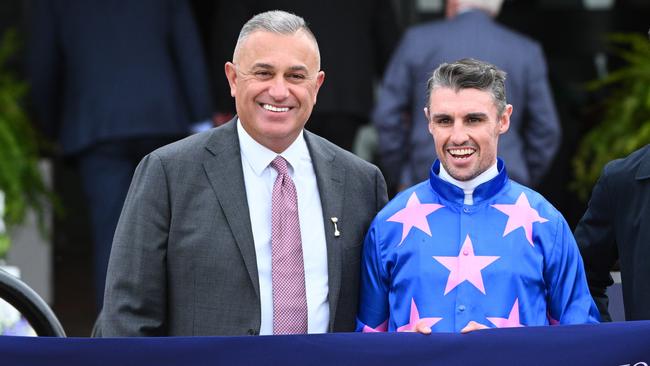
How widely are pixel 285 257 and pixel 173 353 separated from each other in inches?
21.7

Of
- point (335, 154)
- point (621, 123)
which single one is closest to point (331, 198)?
point (335, 154)

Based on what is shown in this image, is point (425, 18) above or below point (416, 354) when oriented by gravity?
above

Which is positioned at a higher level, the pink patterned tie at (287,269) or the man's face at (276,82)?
the man's face at (276,82)

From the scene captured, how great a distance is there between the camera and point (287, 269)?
4355 millimetres

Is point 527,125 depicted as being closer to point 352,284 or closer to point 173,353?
point 352,284

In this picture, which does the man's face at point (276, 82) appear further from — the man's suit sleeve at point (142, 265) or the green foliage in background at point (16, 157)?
the green foliage in background at point (16, 157)

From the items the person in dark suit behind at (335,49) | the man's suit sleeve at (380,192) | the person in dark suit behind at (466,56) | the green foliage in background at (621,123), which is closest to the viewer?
the man's suit sleeve at (380,192)

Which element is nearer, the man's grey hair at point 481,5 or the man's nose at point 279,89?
the man's nose at point 279,89

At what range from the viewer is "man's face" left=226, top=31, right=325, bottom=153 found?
4371 mm

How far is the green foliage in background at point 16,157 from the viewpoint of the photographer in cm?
836

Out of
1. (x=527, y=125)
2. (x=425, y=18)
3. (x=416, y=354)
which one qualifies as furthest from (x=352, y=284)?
(x=425, y=18)

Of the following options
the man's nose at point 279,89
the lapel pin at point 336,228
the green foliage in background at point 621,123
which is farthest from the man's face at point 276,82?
the green foliage in background at point 621,123

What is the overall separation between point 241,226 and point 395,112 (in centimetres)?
351

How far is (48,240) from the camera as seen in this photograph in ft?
28.8
